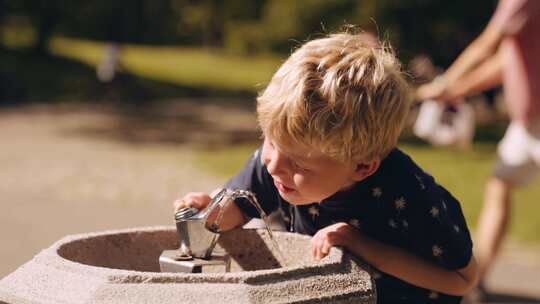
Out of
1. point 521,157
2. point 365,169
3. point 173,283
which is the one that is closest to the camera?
point 173,283

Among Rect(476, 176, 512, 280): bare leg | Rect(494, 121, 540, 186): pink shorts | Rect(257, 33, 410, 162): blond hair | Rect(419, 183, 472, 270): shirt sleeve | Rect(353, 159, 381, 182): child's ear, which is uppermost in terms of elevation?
Rect(257, 33, 410, 162): blond hair

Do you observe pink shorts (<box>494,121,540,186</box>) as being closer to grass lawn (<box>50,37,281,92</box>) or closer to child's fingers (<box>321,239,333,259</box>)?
child's fingers (<box>321,239,333,259</box>)

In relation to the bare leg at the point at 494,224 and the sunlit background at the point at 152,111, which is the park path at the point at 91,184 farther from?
the bare leg at the point at 494,224

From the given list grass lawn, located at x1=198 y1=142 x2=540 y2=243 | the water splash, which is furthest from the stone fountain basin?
grass lawn, located at x1=198 y1=142 x2=540 y2=243

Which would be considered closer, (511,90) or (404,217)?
(404,217)

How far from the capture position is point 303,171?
215 centimetres

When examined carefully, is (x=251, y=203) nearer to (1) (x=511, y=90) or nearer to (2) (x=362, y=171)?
(2) (x=362, y=171)

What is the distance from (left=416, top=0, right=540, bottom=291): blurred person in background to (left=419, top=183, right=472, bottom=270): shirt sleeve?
8.29 ft

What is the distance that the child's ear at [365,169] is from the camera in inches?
86.6

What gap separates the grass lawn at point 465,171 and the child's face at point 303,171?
5146 mm

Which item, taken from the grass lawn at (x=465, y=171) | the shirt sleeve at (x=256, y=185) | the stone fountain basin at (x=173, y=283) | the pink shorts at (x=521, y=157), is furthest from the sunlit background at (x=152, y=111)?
the pink shorts at (x=521, y=157)

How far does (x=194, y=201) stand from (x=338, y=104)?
0.58m

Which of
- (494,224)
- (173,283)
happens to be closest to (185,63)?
(494,224)

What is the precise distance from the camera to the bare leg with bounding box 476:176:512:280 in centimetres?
482
